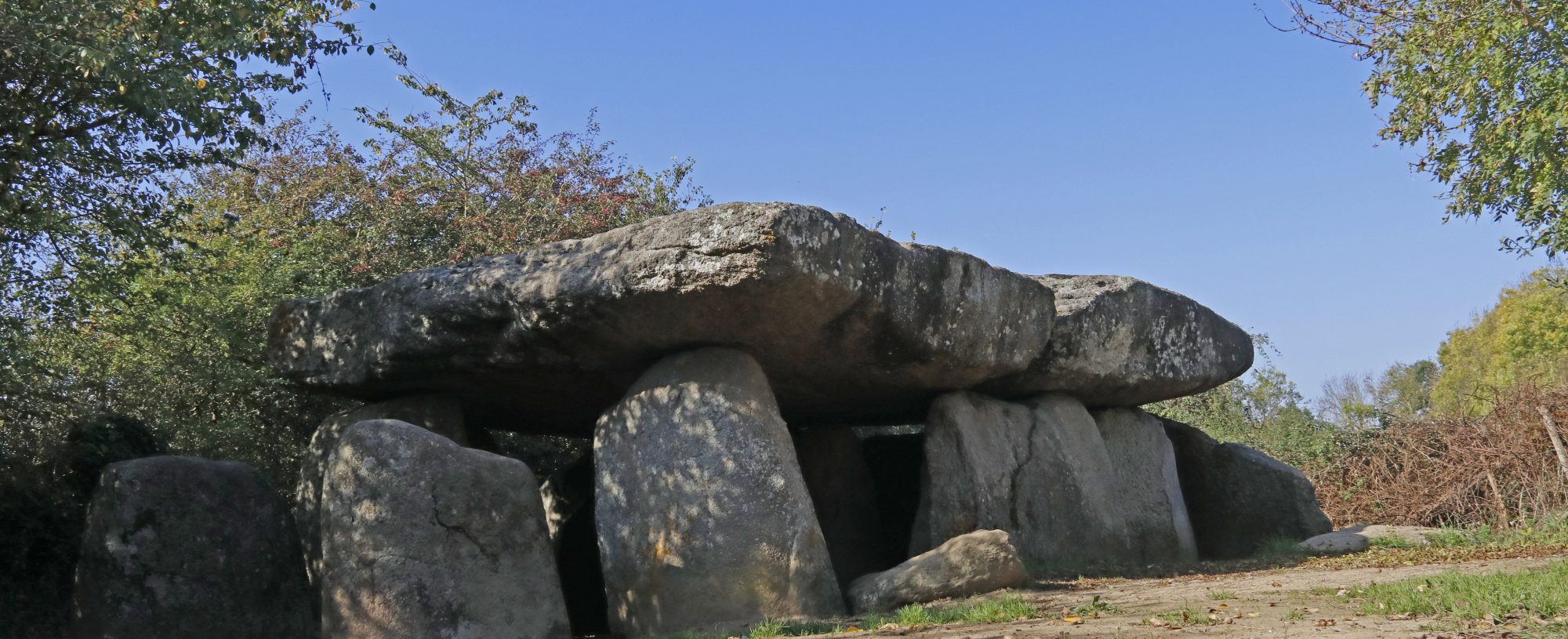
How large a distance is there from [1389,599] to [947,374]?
4812 mm

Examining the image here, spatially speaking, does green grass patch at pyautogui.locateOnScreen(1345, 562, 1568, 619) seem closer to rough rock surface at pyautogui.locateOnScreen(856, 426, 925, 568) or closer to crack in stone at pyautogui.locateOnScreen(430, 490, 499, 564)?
crack in stone at pyautogui.locateOnScreen(430, 490, 499, 564)

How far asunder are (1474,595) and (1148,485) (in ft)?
20.3

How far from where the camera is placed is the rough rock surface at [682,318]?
31.2 ft

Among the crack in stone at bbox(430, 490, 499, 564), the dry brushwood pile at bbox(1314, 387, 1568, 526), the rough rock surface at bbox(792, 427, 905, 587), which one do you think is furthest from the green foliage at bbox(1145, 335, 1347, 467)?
the crack in stone at bbox(430, 490, 499, 564)

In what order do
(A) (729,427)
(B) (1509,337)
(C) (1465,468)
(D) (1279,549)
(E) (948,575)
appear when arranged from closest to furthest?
(E) (948,575) → (A) (729,427) → (D) (1279,549) → (C) (1465,468) → (B) (1509,337)

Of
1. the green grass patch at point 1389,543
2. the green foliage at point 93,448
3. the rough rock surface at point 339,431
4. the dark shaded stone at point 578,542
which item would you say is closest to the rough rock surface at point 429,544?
the rough rock surface at point 339,431

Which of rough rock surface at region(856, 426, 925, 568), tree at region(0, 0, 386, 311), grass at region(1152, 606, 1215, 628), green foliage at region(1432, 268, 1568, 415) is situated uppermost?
green foliage at region(1432, 268, 1568, 415)

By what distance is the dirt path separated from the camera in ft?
23.1

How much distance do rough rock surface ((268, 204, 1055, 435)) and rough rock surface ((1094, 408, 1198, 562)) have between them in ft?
7.10

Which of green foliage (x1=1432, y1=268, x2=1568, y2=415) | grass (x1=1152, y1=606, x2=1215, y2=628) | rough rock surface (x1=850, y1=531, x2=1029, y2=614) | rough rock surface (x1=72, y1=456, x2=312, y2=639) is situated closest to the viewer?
grass (x1=1152, y1=606, x2=1215, y2=628)

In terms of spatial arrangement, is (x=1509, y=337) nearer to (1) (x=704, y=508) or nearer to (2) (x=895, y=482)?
(2) (x=895, y=482)

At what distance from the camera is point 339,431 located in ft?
39.0

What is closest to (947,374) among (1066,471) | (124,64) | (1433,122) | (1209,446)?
(1066,471)

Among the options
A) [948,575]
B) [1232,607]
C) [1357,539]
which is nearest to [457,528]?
[948,575]
